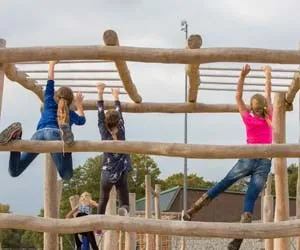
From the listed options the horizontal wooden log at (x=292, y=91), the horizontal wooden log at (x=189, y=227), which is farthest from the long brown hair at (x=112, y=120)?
the horizontal wooden log at (x=292, y=91)

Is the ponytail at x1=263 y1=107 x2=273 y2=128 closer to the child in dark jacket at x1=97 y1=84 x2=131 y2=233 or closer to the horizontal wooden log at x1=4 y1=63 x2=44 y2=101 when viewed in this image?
the child in dark jacket at x1=97 y1=84 x2=131 y2=233

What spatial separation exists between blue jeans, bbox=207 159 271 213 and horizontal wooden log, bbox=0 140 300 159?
1.09 m

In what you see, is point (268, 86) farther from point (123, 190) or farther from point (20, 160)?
point (20, 160)

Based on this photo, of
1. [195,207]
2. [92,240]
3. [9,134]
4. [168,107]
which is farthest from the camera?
[168,107]

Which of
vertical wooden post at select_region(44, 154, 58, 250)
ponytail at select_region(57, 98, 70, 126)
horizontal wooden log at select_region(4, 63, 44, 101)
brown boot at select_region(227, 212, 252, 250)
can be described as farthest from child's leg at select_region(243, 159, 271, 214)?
horizontal wooden log at select_region(4, 63, 44, 101)

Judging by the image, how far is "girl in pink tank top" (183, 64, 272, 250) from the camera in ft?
23.9

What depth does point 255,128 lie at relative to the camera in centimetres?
766

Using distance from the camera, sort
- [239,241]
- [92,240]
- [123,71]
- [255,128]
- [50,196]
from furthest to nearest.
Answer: [50,196] → [123,71] → [92,240] → [255,128] → [239,241]

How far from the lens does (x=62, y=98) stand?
752cm

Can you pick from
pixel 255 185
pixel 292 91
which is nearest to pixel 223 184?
pixel 255 185

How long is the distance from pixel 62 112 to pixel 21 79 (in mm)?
2127

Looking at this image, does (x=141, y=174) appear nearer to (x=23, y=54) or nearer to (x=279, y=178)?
(x=279, y=178)

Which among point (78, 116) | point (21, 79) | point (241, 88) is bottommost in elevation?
point (78, 116)

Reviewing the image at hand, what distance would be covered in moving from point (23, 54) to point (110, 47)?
775mm
